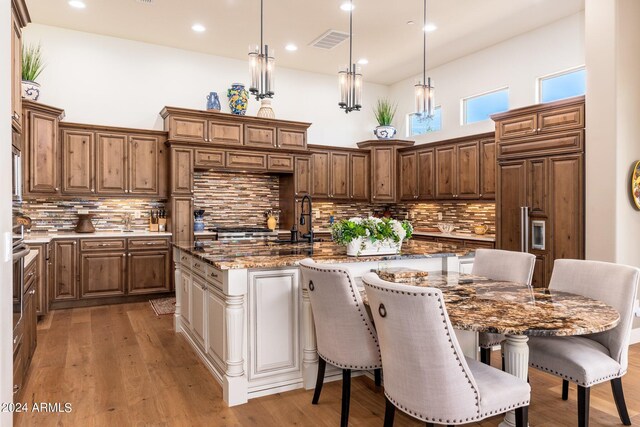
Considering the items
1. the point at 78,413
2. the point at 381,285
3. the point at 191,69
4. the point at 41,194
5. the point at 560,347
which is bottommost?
the point at 78,413

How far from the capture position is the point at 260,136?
6684 millimetres

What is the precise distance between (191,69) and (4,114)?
5132 millimetres

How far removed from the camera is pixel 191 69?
678 cm

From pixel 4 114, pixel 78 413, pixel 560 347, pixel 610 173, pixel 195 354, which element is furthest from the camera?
pixel 610 173

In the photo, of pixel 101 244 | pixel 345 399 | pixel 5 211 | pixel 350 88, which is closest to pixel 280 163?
pixel 101 244

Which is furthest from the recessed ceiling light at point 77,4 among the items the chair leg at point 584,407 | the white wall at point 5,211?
the chair leg at point 584,407

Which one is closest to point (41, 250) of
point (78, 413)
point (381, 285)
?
point (78, 413)

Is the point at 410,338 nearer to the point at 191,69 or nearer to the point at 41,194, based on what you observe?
the point at 41,194

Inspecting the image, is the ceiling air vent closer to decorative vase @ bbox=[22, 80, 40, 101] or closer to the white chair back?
decorative vase @ bbox=[22, 80, 40, 101]

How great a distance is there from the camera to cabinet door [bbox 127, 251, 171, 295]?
5.86 m

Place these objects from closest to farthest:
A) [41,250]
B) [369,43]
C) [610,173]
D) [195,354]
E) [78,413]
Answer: [78,413], [195,354], [610,173], [41,250], [369,43]

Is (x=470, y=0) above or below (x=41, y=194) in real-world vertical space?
above

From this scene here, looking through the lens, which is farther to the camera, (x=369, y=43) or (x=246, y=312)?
(x=369, y=43)

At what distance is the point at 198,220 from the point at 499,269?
4.59 meters
